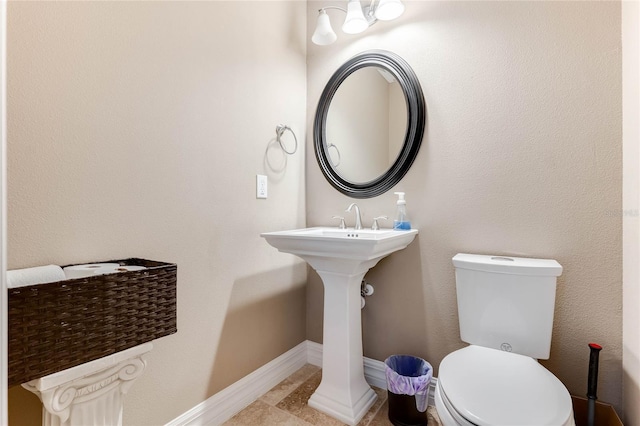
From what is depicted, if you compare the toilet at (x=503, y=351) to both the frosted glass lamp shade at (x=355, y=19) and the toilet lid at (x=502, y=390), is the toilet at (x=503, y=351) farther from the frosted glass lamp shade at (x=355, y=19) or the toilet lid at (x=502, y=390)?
the frosted glass lamp shade at (x=355, y=19)

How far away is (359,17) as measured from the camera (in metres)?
1.74

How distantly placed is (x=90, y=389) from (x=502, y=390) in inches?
49.1

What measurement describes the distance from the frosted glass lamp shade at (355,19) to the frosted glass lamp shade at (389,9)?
93 millimetres

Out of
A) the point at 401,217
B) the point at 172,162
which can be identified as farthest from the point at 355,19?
the point at 172,162

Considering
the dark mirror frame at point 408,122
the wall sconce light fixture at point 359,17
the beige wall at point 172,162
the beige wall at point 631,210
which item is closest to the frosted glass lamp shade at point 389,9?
the wall sconce light fixture at point 359,17

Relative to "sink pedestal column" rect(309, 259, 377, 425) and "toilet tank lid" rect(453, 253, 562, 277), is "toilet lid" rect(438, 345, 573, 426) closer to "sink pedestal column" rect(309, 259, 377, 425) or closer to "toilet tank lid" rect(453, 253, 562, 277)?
"toilet tank lid" rect(453, 253, 562, 277)

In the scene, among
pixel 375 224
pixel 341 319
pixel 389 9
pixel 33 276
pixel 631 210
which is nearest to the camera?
pixel 33 276

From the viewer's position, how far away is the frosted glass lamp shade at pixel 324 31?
1838 mm

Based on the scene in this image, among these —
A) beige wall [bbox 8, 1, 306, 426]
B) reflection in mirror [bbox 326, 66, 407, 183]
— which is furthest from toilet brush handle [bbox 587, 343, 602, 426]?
beige wall [bbox 8, 1, 306, 426]

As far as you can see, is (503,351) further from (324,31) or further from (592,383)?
(324,31)

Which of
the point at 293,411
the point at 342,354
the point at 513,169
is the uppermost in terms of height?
the point at 513,169

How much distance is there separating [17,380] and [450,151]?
5.81ft

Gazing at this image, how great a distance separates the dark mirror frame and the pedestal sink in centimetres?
32

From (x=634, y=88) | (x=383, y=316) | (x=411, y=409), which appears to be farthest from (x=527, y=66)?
(x=411, y=409)
